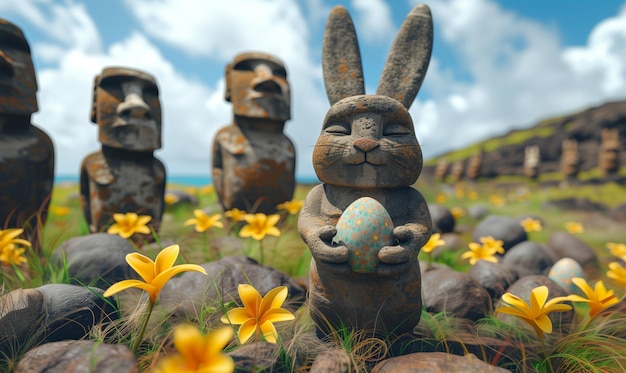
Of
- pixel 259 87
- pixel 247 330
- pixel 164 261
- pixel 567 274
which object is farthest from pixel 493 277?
pixel 259 87

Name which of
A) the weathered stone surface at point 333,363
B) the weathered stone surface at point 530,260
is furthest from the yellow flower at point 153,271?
the weathered stone surface at point 530,260

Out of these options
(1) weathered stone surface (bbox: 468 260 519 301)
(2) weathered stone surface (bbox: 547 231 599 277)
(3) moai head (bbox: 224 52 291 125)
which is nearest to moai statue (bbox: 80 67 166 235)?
(3) moai head (bbox: 224 52 291 125)

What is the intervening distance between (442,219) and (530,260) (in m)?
1.62

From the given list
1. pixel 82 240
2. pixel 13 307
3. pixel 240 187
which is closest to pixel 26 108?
pixel 82 240

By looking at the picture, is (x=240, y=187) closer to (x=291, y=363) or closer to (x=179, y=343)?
(x=291, y=363)

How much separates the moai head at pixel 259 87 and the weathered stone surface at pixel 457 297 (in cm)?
270

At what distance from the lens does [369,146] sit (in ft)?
7.02

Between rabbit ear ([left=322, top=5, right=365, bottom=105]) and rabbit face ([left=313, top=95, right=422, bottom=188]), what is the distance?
40cm

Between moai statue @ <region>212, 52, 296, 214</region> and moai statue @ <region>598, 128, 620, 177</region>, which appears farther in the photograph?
moai statue @ <region>598, 128, 620, 177</region>

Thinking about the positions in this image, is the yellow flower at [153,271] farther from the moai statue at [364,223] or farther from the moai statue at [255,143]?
the moai statue at [255,143]

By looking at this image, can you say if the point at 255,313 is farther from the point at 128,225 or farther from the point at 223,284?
the point at 128,225

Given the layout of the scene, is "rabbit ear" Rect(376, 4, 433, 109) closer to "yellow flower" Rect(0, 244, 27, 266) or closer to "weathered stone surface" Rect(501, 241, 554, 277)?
"weathered stone surface" Rect(501, 241, 554, 277)

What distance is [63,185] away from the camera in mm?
12391

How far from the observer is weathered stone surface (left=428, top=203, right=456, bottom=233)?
538 centimetres
